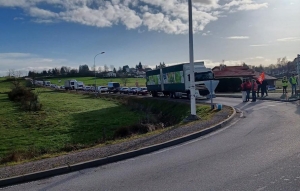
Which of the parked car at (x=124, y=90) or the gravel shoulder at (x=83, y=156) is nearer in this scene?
the gravel shoulder at (x=83, y=156)

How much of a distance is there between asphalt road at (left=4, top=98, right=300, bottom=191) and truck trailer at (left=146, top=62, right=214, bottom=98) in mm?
20159

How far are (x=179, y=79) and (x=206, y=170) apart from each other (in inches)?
982

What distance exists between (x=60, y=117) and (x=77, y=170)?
21187mm

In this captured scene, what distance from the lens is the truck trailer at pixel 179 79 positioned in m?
29.7

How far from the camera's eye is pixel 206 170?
21.4 ft

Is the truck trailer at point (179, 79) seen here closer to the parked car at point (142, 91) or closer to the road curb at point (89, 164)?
the parked car at point (142, 91)

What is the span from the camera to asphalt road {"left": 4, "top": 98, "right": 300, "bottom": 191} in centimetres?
564

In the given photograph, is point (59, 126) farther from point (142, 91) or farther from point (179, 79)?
point (142, 91)

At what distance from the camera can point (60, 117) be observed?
27766 millimetres

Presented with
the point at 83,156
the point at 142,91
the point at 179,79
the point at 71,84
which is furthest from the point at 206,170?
the point at 71,84

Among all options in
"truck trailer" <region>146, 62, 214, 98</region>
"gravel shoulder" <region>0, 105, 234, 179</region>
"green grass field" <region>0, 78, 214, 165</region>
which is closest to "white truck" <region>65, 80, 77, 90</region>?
"truck trailer" <region>146, 62, 214, 98</region>

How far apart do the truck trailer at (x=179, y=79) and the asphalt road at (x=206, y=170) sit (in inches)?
794

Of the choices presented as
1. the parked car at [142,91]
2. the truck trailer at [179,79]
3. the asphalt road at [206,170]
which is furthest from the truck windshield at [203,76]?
the parked car at [142,91]

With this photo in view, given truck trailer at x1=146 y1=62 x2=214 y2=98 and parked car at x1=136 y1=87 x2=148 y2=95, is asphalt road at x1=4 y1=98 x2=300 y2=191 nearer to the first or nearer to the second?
truck trailer at x1=146 y1=62 x2=214 y2=98
